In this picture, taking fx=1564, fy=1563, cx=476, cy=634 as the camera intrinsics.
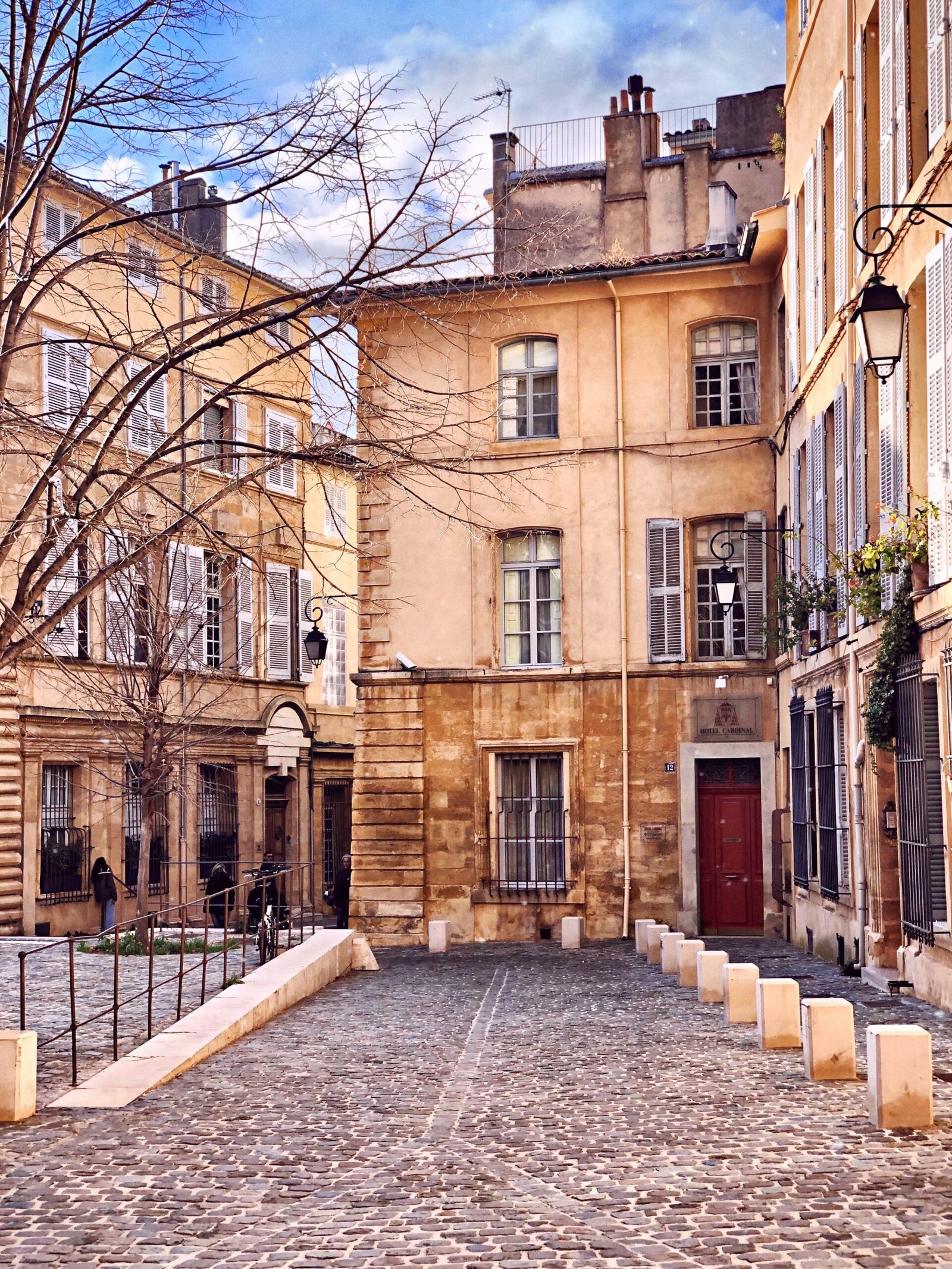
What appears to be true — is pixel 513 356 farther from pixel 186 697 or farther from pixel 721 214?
pixel 186 697

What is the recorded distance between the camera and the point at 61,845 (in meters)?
26.1

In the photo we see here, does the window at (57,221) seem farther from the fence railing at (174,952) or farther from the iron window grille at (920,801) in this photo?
the iron window grille at (920,801)

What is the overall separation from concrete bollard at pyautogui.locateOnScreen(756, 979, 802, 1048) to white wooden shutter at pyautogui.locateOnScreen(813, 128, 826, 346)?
9346 millimetres

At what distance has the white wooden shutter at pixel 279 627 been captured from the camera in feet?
107

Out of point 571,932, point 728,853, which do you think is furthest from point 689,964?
A: point 728,853

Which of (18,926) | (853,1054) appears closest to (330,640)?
(18,926)

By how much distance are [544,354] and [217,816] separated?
12.2m

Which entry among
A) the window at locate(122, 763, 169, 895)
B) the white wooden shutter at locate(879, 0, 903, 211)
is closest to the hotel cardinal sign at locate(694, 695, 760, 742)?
the white wooden shutter at locate(879, 0, 903, 211)

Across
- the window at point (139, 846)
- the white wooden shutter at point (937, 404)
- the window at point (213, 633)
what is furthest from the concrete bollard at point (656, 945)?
the window at point (213, 633)

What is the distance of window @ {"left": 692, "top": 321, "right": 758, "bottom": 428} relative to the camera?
23109 mm

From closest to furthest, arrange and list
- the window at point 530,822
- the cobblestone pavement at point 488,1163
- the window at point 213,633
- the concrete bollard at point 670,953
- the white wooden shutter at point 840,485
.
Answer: the cobblestone pavement at point 488,1163 < the white wooden shutter at point 840,485 < the concrete bollard at point 670,953 < the window at point 530,822 < the window at point 213,633

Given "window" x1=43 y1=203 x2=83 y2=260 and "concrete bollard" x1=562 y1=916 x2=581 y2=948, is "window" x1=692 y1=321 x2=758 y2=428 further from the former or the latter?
"window" x1=43 y1=203 x2=83 y2=260

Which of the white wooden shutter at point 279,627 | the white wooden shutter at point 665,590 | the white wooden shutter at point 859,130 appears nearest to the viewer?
the white wooden shutter at point 859,130

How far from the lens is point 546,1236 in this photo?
21.4 ft
